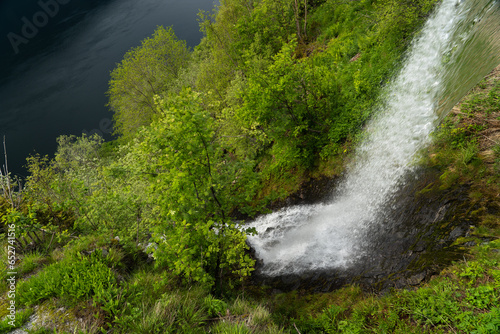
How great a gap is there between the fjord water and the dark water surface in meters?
47.6

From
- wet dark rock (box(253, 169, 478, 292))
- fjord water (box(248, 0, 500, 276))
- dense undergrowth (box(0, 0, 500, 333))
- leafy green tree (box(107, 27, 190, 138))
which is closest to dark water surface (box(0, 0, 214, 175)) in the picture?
leafy green tree (box(107, 27, 190, 138))

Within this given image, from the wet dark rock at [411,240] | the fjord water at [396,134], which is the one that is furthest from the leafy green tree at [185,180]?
the fjord water at [396,134]

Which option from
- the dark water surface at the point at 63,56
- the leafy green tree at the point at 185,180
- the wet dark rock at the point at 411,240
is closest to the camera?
the wet dark rock at the point at 411,240

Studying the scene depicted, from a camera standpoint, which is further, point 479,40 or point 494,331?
point 479,40

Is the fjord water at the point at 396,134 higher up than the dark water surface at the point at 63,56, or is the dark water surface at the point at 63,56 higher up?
the dark water surface at the point at 63,56

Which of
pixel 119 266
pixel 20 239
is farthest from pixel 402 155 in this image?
pixel 20 239

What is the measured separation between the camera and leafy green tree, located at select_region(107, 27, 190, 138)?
1149 inches

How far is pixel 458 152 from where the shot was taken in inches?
257

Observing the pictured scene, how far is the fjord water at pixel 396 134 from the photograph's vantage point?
6.77m

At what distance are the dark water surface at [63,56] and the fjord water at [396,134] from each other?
47.6 m

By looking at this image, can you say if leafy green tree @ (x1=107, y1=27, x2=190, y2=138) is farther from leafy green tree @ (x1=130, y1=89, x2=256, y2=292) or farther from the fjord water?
leafy green tree @ (x1=130, y1=89, x2=256, y2=292)

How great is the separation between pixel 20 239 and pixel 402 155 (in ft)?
38.1

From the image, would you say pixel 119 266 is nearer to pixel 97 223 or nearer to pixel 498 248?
pixel 97 223

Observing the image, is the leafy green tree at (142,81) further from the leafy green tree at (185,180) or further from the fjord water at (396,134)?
the leafy green tree at (185,180)
